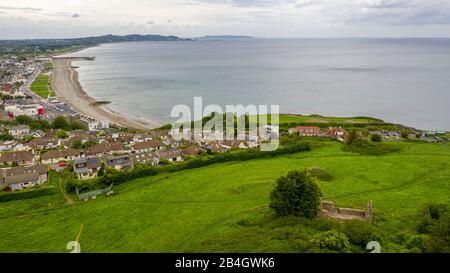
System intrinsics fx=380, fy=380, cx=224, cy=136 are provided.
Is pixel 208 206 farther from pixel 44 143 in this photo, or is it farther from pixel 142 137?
pixel 44 143

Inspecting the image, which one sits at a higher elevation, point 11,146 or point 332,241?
point 332,241

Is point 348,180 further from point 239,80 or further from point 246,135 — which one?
point 239,80

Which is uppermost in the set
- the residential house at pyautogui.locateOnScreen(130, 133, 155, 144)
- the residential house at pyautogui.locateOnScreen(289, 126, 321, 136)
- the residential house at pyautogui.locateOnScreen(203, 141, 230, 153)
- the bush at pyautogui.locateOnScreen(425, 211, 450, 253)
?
the bush at pyautogui.locateOnScreen(425, 211, 450, 253)

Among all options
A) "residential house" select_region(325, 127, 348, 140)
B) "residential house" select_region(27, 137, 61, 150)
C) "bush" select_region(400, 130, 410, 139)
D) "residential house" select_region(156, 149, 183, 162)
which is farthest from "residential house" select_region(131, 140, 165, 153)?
"bush" select_region(400, 130, 410, 139)

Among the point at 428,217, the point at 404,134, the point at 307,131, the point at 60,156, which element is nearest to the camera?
the point at 428,217

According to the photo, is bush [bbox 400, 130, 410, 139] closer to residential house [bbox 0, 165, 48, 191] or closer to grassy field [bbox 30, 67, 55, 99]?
residential house [bbox 0, 165, 48, 191]

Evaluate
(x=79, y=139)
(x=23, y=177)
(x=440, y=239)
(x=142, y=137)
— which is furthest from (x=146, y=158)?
(x=440, y=239)
